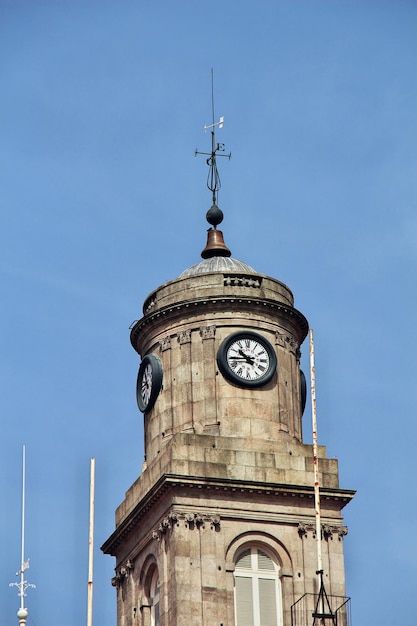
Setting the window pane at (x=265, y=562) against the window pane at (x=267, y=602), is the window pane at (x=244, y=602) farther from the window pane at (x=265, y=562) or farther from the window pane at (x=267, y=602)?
the window pane at (x=265, y=562)

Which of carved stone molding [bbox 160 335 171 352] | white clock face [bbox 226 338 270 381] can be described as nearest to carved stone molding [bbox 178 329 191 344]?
carved stone molding [bbox 160 335 171 352]

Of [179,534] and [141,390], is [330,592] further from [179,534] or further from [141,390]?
[141,390]

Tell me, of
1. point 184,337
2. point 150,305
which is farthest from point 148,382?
point 150,305

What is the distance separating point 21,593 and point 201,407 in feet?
39.5

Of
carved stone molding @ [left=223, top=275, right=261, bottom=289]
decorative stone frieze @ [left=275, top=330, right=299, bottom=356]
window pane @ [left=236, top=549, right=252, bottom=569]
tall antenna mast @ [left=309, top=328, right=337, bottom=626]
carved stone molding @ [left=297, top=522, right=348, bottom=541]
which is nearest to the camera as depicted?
tall antenna mast @ [left=309, top=328, right=337, bottom=626]

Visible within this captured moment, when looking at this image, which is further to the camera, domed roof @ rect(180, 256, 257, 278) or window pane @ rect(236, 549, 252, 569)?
domed roof @ rect(180, 256, 257, 278)

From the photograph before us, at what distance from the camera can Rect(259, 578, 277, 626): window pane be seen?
9619 cm

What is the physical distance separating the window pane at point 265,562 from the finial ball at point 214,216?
19.0 m

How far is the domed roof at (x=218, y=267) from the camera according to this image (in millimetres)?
105188

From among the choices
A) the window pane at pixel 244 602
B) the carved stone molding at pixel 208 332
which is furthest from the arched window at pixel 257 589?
the carved stone molding at pixel 208 332

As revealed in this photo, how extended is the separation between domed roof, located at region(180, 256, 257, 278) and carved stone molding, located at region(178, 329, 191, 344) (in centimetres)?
352

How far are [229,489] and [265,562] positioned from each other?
12.0 ft

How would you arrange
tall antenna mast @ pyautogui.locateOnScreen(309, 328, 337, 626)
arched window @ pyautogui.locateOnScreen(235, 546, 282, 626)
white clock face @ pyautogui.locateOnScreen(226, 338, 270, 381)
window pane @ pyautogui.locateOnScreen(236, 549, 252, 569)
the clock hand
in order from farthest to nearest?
the clock hand, white clock face @ pyautogui.locateOnScreen(226, 338, 270, 381), window pane @ pyautogui.locateOnScreen(236, 549, 252, 569), arched window @ pyautogui.locateOnScreen(235, 546, 282, 626), tall antenna mast @ pyautogui.locateOnScreen(309, 328, 337, 626)

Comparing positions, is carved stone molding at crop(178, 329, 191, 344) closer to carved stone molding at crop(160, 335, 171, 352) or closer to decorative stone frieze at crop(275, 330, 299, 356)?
carved stone molding at crop(160, 335, 171, 352)
